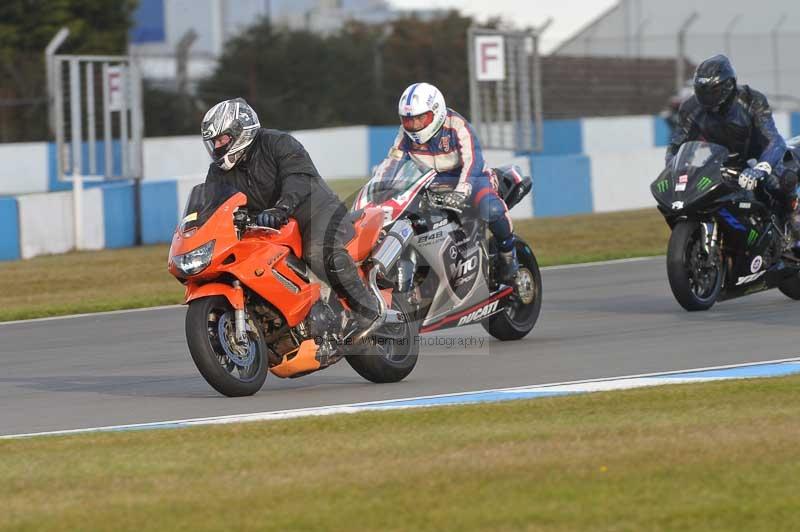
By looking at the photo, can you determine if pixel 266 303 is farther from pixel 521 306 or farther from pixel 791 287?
pixel 791 287

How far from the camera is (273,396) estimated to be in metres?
8.23

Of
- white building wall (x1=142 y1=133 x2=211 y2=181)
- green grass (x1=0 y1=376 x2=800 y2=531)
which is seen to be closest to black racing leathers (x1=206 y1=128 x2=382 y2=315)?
green grass (x1=0 y1=376 x2=800 y2=531)

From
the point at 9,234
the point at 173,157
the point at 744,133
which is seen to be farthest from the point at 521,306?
the point at 173,157

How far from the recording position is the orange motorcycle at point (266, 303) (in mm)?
7727

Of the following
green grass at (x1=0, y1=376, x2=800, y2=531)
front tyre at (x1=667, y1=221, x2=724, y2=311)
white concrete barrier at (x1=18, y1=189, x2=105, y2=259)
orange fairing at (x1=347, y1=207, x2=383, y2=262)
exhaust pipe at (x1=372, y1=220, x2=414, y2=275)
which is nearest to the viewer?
green grass at (x1=0, y1=376, x2=800, y2=531)

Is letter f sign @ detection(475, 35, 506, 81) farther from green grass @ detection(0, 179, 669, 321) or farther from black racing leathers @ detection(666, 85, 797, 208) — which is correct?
black racing leathers @ detection(666, 85, 797, 208)

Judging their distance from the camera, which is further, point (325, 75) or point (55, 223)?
point (325, 75)

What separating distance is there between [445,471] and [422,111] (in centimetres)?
421

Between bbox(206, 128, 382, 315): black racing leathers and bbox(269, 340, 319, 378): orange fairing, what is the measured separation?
351 millimetres

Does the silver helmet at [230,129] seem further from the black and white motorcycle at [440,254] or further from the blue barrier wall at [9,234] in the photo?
the blue barrier wall at [9,234]

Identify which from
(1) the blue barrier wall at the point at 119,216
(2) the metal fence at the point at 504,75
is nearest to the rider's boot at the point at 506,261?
(1) the blue barrier wall at the point at 119,216

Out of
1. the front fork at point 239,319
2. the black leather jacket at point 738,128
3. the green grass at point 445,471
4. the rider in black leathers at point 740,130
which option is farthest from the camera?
the black leather jacket at point 738,128

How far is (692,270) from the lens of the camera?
10820mm

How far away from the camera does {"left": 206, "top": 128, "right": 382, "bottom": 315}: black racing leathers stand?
8.18 m
